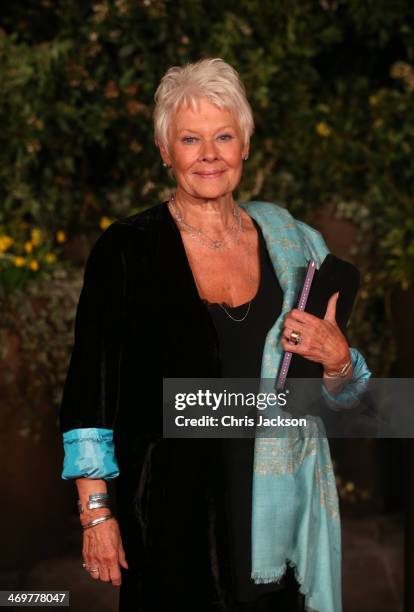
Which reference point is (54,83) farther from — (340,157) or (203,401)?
(203,401)

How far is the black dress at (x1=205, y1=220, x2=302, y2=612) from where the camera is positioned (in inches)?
90.9

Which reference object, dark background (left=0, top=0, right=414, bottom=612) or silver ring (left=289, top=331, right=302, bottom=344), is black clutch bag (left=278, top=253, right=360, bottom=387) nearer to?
silver ring (left=289, top=331, right=302, bottom=344)

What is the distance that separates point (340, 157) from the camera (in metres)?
5.34

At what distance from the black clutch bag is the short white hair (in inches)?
16.2

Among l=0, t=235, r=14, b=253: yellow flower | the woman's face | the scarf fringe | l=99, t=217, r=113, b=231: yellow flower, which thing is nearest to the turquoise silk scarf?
the scarf fringe

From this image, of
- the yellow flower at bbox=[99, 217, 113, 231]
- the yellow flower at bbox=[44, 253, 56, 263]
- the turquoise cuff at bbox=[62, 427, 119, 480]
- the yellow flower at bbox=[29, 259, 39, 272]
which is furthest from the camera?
the yellow flower at bbox=[99, 217, 113, 231]

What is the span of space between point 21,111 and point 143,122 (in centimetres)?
62

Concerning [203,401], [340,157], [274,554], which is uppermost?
[340,157]

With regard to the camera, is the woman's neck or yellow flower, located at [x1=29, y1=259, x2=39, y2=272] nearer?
the woman's neck

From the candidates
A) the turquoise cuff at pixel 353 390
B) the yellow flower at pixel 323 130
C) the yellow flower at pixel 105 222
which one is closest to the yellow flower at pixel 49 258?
the yellow flower at pixel 105 222

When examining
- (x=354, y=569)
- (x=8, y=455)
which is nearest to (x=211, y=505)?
(x=8, y=455)

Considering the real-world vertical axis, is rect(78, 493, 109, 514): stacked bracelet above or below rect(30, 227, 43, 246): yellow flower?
below

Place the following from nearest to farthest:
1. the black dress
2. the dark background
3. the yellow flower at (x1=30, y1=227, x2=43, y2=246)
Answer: the black dress < the dark background < the yellow flower at (x1=30, y1=227, x2=43, y2=246)

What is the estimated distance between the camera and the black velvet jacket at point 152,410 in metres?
2.25
